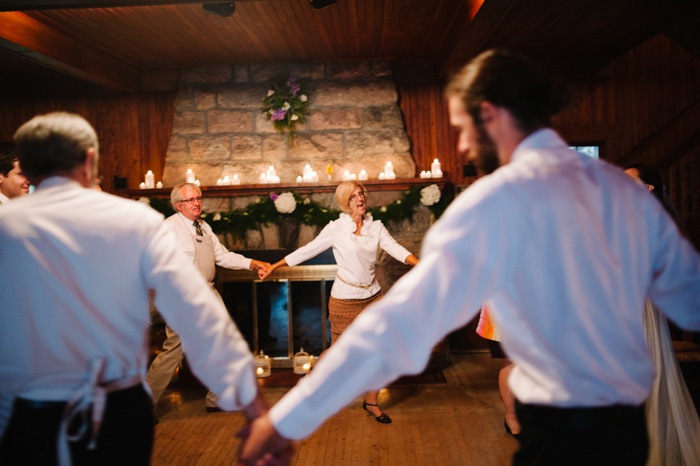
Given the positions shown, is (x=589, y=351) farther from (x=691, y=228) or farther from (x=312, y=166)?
(x=691, y=228)

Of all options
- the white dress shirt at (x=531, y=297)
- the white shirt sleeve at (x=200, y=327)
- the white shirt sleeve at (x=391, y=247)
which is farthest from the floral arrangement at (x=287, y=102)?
the white dress shirt at (x=531, y=297)

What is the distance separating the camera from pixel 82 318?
3.76 ft

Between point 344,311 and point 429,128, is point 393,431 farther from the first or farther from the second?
point 429,128

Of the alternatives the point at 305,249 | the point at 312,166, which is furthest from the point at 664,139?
the point at 305,249

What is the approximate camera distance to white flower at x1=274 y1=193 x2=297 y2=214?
4.64 metres

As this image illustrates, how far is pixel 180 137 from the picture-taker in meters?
5.06

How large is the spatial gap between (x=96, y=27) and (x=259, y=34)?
135 cm

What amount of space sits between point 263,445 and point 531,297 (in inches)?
25.6

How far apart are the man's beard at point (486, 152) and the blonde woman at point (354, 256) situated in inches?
98.4

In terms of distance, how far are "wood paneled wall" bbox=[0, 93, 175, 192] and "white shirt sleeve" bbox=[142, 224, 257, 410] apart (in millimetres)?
4544

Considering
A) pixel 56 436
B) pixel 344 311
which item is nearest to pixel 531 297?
pixel 56 436

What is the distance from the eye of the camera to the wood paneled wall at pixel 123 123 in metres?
5.34

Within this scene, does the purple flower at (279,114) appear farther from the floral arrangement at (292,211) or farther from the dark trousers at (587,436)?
the dark trousers at (587,436)

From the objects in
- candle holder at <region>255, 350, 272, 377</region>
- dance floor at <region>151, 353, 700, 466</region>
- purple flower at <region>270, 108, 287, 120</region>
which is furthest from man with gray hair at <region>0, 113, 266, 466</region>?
purple flower at <region>270, 108, 287, 120</region>
